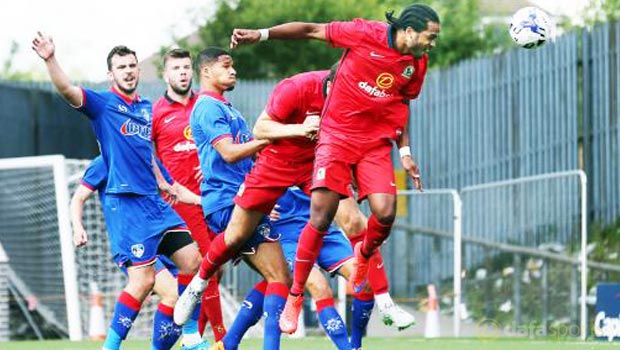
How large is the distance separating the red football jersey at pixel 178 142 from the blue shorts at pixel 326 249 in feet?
5.75

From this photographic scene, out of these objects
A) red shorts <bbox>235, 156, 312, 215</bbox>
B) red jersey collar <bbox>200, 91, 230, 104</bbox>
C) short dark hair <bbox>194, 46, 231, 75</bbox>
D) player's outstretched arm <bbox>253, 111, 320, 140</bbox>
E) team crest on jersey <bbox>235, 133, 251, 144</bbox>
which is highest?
short dark hair <bbox>194, 46, 231, 75</bbox>

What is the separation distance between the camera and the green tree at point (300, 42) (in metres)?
43.9

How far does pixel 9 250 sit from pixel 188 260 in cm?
1290

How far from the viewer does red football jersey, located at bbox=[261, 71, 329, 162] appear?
1095 cm

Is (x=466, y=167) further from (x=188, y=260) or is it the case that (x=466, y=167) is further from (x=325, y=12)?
(x=325, y=12)

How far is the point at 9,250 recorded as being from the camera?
80.0 ft

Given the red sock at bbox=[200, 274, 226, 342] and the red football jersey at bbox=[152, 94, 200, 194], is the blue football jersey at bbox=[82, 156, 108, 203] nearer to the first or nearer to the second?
the red sock at bbox=[200, 274, 226, 342]

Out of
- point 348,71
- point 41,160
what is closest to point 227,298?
point 41,160

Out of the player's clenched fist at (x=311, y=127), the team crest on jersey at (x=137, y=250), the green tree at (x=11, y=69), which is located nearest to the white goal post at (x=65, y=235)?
the team crest on jersey at (x=137, y=250)

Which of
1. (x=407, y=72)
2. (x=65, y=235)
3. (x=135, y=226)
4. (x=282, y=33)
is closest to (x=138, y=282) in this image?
(x=135, y=226)

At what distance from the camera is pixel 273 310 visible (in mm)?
10773

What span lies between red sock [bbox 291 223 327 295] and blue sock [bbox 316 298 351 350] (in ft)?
1.26

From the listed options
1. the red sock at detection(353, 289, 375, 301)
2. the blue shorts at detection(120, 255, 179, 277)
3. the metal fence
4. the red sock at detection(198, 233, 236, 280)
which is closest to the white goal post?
the metal fence

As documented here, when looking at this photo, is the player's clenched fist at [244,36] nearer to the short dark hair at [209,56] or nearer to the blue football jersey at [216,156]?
the blue football jersey at [216,156]
